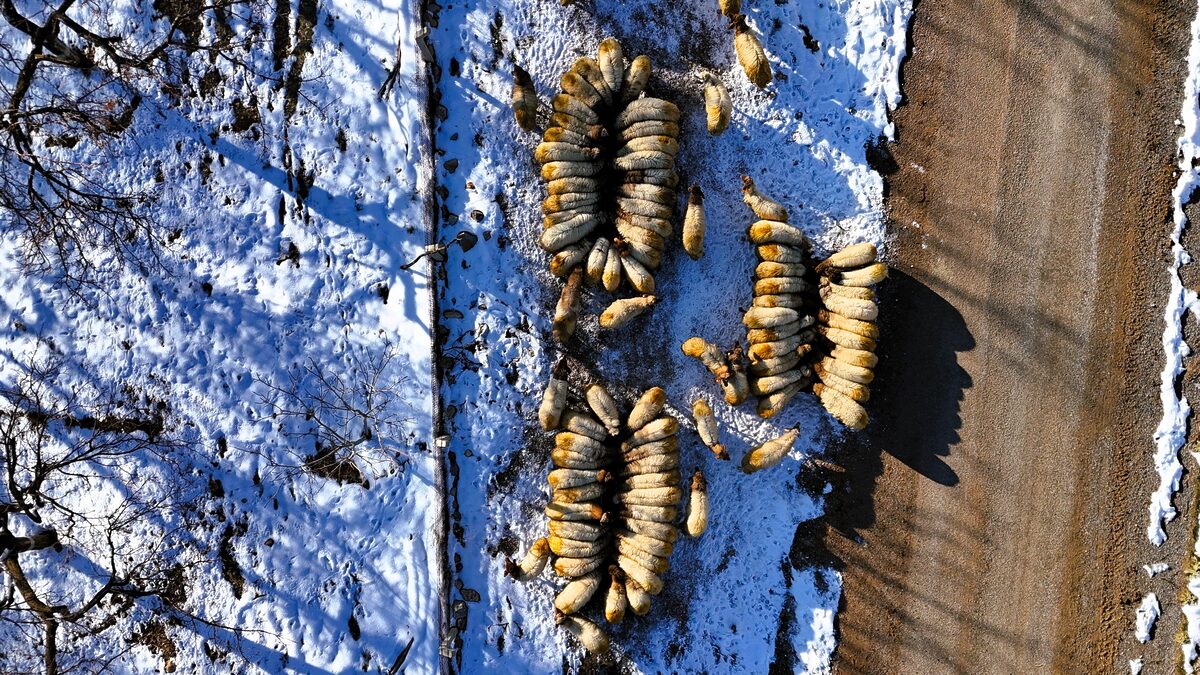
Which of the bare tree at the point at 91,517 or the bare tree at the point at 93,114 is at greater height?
the bare tree at the point at 93,114

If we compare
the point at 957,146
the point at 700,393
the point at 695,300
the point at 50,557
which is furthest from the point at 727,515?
the point at 50,557

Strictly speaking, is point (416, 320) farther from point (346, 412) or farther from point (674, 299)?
point (674, 299)

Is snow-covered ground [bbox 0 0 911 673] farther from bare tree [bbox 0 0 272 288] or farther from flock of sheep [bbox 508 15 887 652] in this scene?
flock of sheep [bbox 508 15 887 652]

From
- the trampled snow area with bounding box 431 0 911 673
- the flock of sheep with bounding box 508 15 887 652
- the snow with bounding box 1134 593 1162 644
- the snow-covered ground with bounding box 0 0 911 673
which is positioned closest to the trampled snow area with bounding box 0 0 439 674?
the snow-covered ground with bounding box 0 0 911 673

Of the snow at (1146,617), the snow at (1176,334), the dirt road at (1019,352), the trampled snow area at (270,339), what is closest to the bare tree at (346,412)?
the trampled snow area at (270,339)

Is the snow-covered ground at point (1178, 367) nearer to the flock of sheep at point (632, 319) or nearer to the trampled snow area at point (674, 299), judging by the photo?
the trampled snow area at point (674, 299)

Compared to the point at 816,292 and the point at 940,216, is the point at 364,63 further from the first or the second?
the point at 940,216
